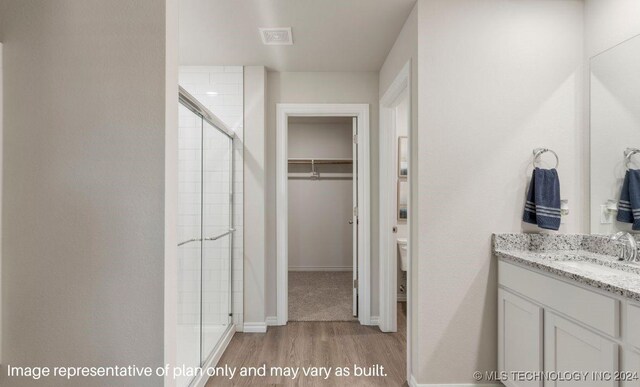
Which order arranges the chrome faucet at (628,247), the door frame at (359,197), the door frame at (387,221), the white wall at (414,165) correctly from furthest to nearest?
the door frame at (359,197) → the door frame at (387,221) → the white wall at (414,165) → the chrome faucet at (628,247)

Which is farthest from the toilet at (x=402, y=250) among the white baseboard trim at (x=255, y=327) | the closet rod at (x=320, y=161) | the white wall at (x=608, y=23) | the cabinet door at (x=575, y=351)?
the white wall at (x=608, y=23)

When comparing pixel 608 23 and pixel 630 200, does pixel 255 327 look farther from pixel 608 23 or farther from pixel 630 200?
pixel 608 23

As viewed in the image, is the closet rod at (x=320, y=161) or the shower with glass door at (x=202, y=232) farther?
the closet rod at (x=320, y=161)

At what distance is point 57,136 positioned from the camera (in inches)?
50.3

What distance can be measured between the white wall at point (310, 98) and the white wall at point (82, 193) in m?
1.90

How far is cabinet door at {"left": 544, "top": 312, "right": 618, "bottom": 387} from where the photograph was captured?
4.19 feet

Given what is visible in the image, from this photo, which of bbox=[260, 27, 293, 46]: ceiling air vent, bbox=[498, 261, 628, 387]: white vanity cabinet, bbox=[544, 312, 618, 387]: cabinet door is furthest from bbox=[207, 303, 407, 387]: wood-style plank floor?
bbox=[260, 27, 293, 46]: ceiling air vent

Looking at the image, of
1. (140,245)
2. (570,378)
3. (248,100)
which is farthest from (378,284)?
(140,245)

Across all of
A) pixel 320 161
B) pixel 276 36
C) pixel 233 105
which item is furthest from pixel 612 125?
pixel 320 161

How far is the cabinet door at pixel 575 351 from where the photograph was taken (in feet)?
4.19

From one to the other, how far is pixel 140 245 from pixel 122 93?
1.93 feet

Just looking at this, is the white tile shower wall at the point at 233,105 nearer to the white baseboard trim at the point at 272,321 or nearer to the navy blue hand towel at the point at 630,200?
the white baseboard trim at the point at 272,321

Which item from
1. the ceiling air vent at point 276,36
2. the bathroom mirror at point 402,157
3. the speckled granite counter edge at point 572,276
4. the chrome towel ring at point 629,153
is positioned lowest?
the speckled granite counter edge at point 572,276

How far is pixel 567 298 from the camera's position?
1462mm
